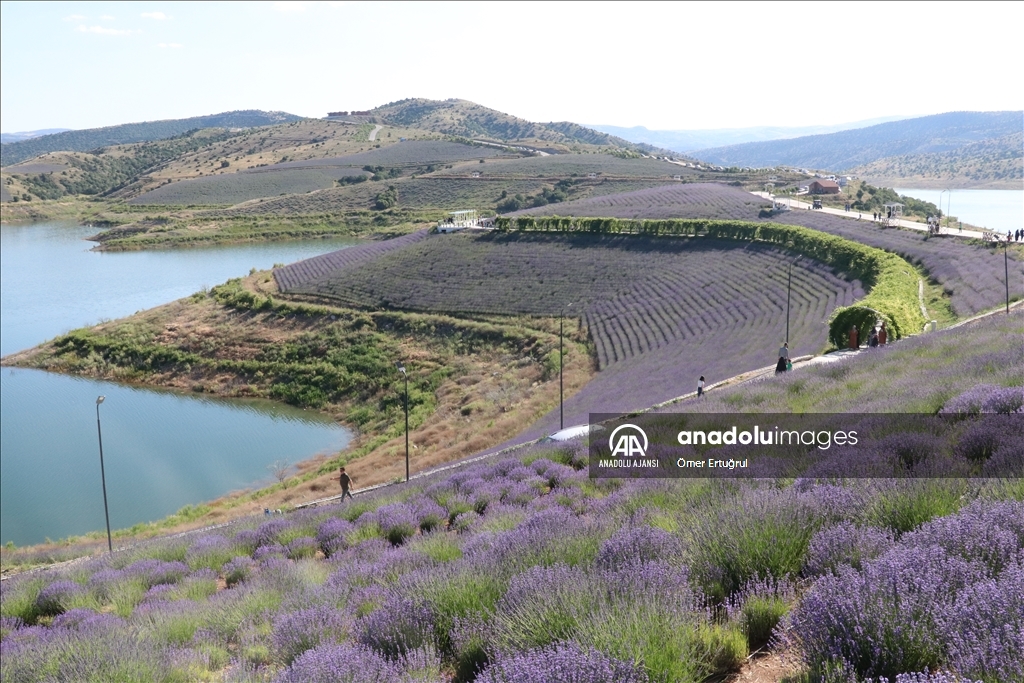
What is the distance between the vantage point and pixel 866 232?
147ft

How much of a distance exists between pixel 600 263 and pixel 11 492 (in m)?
37.8

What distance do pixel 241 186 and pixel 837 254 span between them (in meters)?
121

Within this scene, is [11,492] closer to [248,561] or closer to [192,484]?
[192,484]

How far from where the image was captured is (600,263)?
52.5 meters

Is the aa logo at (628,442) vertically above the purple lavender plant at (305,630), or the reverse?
the purple lavender plant at (305,630)

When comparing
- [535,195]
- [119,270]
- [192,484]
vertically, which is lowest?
[192,484]

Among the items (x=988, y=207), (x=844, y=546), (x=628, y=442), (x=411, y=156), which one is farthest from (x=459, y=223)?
(x=411, y=156)

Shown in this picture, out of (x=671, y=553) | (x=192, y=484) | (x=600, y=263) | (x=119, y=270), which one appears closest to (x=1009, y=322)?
(x=671, y=553)

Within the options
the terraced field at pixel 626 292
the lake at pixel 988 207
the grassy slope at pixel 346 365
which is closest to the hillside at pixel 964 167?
the lake at pixel 988 207

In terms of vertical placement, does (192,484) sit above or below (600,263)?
below

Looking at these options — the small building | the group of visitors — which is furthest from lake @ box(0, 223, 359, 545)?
the small building

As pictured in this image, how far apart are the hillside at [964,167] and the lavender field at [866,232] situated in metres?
54.8

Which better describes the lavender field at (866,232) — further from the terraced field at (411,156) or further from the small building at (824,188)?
the terraced field at (411,156)

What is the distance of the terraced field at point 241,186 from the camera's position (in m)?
130
